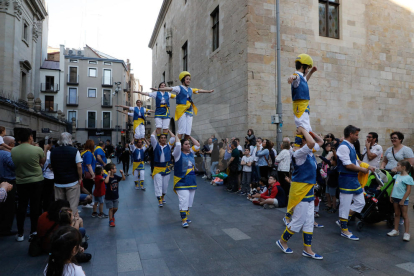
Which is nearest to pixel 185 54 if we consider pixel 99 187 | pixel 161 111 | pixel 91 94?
pixel 161 111

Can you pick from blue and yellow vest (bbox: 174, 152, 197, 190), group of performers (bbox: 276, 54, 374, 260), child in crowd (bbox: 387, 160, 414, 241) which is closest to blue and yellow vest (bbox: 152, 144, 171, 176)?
blue and yellow vest (bbox: 174, 152, 197, 190)

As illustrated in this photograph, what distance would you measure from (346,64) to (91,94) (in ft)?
128

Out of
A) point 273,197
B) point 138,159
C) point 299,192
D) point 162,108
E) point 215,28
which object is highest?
point 215,28

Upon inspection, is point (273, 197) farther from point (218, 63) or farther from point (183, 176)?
point (218, 63)

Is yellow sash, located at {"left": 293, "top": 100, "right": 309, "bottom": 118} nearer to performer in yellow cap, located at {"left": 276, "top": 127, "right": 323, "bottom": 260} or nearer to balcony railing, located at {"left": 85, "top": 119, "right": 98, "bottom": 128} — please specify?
performer in yellow cap, located at {"left": 276, "top": 127, "right": 323, "bottom": 260}

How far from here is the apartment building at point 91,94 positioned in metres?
42.5

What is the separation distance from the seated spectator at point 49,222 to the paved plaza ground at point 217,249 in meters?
0.36

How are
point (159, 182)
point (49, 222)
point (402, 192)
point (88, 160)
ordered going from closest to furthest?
point (49, 222) → point (402, 192) → point (88, 160) → point (159, 182)

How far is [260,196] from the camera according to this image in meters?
8.19

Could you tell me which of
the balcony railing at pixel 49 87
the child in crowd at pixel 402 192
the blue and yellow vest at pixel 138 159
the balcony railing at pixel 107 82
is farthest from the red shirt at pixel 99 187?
the balcony railing at pixel 107 82

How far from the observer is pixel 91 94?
144 feet

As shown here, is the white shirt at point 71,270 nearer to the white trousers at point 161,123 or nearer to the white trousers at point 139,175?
the white trousers at point 161,123

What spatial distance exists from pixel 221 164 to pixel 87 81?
125 ft

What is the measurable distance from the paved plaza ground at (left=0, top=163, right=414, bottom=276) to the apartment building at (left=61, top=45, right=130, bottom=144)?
Result: 37.8 meters
